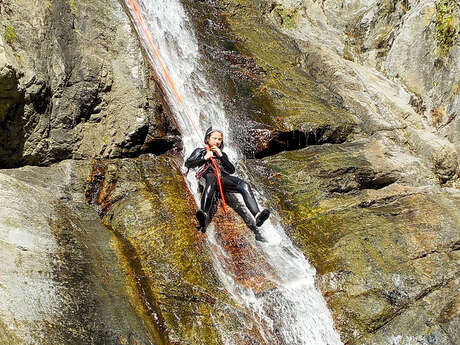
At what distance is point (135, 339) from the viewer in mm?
5520

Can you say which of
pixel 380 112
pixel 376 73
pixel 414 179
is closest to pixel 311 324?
pixel 414 179

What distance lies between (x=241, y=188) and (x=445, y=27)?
11.9 metres

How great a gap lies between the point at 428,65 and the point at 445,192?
686 cm

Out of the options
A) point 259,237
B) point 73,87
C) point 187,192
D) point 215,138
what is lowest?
point 187,192

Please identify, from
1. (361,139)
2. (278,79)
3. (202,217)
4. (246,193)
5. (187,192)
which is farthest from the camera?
(278,79)

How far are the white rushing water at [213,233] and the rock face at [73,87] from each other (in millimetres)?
1352

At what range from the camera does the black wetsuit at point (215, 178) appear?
8.78 meters

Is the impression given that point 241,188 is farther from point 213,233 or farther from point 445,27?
point 445,27

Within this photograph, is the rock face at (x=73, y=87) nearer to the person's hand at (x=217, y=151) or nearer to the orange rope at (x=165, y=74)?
the orange rope at (x=165, y=74)

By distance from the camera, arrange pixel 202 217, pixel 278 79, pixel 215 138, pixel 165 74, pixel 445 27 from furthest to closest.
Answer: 1. pixel 445 27
2. pixel 278 79
3. pixel 165 74
4. pixel 215 138
5. pixel 202 217

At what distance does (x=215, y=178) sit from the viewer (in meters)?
9.09

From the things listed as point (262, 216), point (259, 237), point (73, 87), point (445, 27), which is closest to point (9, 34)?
point (73, 87)

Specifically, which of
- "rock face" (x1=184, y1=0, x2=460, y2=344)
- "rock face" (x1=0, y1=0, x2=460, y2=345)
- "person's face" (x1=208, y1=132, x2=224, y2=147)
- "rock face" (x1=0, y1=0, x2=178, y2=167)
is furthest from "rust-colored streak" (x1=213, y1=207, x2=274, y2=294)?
"rock face" (x1=0, y1=0, x2=178, y2=167)

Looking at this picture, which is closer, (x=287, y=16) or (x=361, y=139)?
(x=361, y=139)
